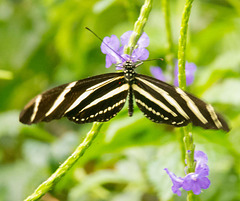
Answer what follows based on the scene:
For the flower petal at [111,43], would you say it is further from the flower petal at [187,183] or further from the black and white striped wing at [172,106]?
the flower petal at [187,183]

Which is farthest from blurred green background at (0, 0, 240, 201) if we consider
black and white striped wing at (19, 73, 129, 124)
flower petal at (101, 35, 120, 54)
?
flower petal at (101, 35, 120, 54)

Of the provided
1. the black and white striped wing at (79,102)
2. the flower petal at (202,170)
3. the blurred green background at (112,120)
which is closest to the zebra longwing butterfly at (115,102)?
the black and white striped wing at (79,102)

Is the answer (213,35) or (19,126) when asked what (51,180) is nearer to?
(19,126)

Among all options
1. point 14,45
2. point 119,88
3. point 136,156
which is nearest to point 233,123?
point 136,156

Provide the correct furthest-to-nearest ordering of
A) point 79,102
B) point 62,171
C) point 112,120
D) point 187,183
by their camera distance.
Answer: point 112,120
point 79,102
point 62,171
point 187,183

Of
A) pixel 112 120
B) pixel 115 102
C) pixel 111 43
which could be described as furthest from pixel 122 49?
pixel 112 120

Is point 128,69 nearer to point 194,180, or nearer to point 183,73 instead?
point 183,73
